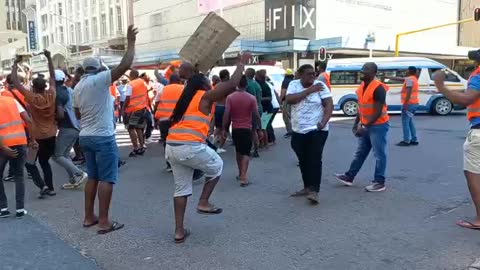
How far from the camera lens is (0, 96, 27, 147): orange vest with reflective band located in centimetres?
575

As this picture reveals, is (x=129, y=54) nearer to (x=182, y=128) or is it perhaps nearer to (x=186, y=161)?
(x=182, y=128)

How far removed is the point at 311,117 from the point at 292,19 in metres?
28.7

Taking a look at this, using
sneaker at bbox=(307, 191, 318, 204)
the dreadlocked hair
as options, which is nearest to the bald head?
the dreadlocked hair

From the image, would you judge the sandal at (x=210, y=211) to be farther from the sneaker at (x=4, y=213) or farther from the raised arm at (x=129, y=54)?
the sneaker at (x=4, y=213)

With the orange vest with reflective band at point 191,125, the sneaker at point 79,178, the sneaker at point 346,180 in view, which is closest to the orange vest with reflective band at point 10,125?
the sneaker at point 79,178

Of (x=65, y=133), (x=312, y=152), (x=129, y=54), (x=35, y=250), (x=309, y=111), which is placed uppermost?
(x=129, y=54)

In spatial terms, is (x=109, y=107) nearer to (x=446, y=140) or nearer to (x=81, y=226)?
(x=81, y=226)

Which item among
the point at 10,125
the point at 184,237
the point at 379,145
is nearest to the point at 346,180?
the point at 379,145

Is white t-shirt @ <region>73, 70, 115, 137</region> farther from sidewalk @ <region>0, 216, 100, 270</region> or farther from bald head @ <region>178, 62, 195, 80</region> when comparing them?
sidewalk @ <region>0, 216, 100, 270</region>

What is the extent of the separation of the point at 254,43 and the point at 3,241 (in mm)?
30530

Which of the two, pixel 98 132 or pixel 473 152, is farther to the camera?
pixel 98 132

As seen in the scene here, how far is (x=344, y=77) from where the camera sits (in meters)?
19.2

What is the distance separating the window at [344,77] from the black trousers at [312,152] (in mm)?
13534

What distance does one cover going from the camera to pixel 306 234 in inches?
191
